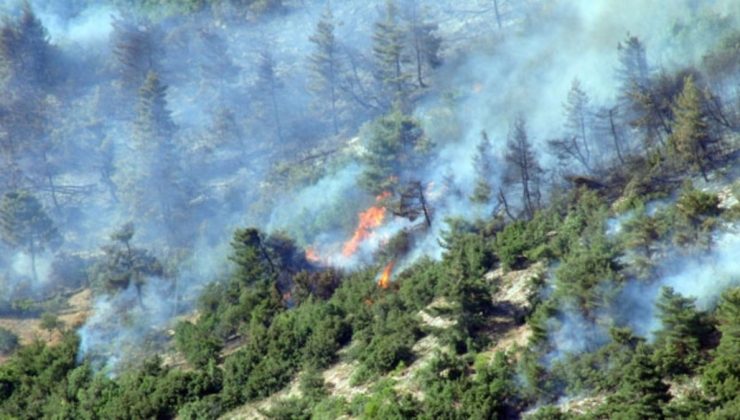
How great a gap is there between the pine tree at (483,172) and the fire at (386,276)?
260 inches

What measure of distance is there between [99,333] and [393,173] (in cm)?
2189

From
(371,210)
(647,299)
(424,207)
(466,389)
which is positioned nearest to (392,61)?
(371,210)

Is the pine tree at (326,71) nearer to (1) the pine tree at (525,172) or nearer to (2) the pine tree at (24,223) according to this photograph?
(2) the pine tree at (24,223)

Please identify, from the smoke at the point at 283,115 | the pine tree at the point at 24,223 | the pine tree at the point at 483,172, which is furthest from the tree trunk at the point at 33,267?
the pine tree at the point at 483,172

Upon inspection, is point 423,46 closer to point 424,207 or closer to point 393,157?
point 393,157

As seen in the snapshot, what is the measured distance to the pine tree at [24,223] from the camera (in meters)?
68.6

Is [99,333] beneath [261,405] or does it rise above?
above

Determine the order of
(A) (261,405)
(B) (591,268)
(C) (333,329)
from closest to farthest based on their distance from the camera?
(B) (591,268), (A) (261,405), (C) (333,329)

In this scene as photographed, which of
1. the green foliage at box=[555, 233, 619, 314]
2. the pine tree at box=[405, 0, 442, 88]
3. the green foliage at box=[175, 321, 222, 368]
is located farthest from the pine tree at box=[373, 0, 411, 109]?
the green foliage at box=[555, 233, 619, 314]

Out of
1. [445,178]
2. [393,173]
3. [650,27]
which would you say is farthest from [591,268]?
[650,27]

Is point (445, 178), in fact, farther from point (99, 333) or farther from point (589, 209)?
point (99, 333)

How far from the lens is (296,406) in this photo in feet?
119

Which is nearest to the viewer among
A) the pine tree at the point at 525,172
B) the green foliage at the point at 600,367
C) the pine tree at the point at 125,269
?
the green foliage at the point at 600,367

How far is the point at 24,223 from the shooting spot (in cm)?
6869
